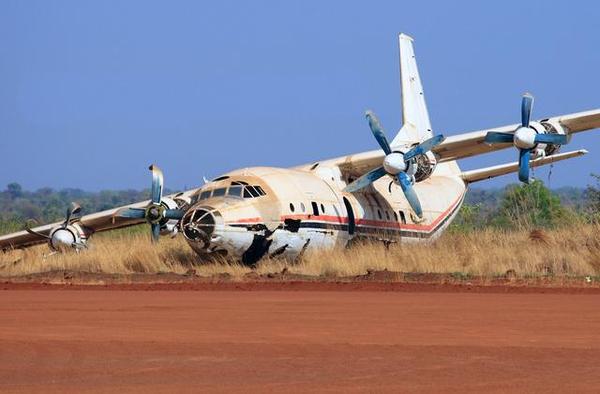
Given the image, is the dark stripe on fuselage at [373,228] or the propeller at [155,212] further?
the propeller at [155,212]

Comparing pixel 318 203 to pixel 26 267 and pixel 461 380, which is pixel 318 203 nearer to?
pixel 26 267

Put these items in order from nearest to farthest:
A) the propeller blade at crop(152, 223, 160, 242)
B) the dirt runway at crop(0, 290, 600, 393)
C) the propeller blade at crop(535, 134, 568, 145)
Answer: the dirt runway at crop(0, 290, 600, 393) → the propeller blade at crop(535, 134, 568, 145) → the propeller blade at crop(152, 223, 160, 242)

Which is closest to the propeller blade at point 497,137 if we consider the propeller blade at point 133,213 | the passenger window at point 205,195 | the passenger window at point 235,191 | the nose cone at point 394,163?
the nose cone at point 394,163

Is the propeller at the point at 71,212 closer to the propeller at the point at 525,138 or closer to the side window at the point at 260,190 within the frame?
the side window at the point at 260,190

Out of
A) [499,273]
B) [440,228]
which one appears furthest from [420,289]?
[440,228]

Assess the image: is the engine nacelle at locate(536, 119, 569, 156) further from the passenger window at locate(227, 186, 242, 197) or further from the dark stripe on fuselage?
the passenger window at locate(227, 186, 242, 197)

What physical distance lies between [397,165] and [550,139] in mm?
3876

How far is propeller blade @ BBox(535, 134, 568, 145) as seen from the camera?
31.1 meters

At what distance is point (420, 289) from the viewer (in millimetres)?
22578

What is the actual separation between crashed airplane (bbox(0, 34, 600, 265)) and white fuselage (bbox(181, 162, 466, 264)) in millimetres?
28

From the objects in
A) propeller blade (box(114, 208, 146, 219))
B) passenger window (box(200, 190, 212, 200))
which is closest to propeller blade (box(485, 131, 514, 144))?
passenger window (box(200, 190, 212, 200))

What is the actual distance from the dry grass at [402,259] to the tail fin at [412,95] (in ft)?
11.8

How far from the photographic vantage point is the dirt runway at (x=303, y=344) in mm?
9852

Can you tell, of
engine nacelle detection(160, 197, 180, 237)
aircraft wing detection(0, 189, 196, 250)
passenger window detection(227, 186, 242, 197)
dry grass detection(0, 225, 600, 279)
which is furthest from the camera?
aircraft wing detection(0, 189, 196, 250)
